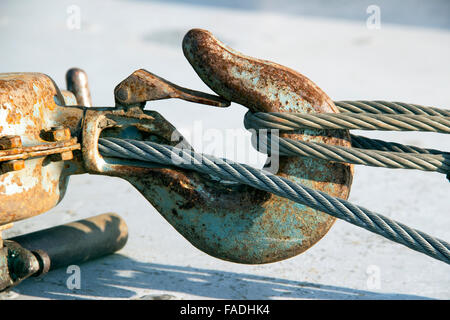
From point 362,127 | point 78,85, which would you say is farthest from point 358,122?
point 78,85

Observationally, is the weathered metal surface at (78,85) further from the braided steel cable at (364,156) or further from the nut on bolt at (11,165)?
the braided steel cable at (364,156)

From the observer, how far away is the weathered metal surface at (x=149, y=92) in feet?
4.41

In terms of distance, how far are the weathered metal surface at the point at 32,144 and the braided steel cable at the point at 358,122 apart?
19.8 inches

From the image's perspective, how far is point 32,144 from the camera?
1.27m

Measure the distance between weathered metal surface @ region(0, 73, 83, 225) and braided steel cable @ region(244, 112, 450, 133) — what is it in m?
0.50

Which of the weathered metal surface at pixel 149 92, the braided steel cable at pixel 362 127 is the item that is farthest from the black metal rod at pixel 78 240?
the braided steel cable at pixel 362 127

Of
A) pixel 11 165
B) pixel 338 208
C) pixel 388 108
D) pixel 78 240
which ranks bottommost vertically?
pixel 78 240

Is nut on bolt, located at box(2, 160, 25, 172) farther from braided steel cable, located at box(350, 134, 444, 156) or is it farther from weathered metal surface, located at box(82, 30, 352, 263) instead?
braided steel cable, located at box(350, 134, 444, 156)

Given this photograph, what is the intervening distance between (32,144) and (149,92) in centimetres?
30

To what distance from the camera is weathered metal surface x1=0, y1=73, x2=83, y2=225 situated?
1.24m

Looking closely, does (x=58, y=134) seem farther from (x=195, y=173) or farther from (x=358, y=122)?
(x=358, y=122)

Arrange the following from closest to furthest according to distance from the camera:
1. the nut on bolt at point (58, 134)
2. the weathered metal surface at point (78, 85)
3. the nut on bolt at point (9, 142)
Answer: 1. the nut on bolt at point (9, 142)
2. the nut on bolt at point (58, 134)
3. the weathered metal surface at point (78, 85)

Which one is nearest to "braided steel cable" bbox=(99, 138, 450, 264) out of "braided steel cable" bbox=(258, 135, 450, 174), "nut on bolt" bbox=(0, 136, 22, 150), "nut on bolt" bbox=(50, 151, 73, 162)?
"braided steel cable" bbox=(258, 135, 450, 174)

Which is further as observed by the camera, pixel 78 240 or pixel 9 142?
pixel 78 240
